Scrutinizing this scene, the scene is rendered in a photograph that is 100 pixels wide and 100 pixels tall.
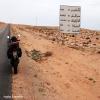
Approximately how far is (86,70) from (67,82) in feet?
13.5

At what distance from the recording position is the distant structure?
3475cm

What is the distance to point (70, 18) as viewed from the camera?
3497 centimetres

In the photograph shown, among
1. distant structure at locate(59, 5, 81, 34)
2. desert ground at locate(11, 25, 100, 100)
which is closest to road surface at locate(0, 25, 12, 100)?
desert ground at locate(11, 25, 100, 100)

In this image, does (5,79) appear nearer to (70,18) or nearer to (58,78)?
(58,78)

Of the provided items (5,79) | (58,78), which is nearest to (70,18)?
(58,78)

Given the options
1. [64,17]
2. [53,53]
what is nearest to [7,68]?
[53,53]

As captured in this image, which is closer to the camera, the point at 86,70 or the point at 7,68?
the point at 7,68

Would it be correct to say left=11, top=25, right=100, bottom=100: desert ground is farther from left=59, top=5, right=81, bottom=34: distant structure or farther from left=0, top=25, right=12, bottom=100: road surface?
left=59, top=5, right=81, bottom=34: distant structure

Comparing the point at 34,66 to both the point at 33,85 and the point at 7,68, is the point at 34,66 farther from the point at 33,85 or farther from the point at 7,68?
the point at 33,85

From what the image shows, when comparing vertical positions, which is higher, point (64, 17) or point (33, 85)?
point (64, 17)

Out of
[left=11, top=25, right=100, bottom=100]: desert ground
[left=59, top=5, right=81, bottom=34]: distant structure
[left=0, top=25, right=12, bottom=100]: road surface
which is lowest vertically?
[left=11, top=25, right=100, bottom=100]: desert ground

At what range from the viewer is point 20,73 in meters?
20.0

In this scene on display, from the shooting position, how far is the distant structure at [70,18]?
34750 mm

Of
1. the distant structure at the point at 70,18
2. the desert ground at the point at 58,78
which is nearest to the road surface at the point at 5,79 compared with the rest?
the desert ground at the point at 58,78
